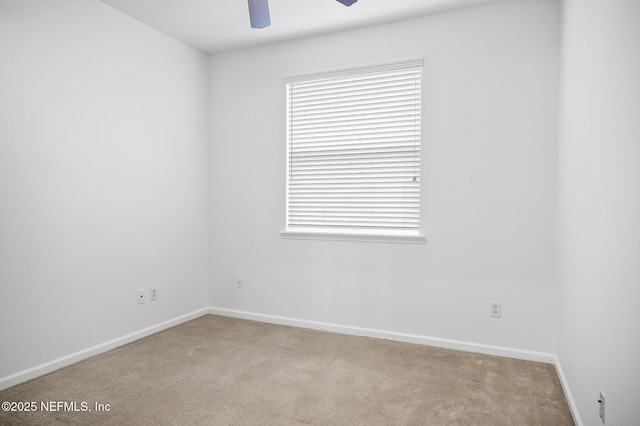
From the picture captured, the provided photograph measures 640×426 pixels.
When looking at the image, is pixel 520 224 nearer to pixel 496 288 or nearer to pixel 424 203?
pixel 496 288

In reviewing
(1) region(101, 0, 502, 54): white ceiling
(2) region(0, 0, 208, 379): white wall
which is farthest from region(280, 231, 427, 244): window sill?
(1) region(101, 0, 502, 54): white ceiling

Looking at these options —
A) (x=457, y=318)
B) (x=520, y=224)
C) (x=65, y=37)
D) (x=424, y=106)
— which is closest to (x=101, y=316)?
(x=65, y=37)

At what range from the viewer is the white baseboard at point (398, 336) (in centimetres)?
286

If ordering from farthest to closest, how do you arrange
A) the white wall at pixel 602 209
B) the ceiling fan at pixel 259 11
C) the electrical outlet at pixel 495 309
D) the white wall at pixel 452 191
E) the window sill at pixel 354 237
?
the window sill at pixel 354 237 → the electrical outlet at pixel 495 309 → the white wall at pixel 452 191 → the ceiling fan at pixel 259 11 → the white wall at pixel 602 209

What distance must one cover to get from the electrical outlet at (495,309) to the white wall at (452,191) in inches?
1.7

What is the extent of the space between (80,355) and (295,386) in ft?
5.16

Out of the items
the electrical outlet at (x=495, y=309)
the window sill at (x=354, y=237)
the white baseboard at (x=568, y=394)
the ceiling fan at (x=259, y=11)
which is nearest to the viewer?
the ceiling fan at (x=259, y=11)

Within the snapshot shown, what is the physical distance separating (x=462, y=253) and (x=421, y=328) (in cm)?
68

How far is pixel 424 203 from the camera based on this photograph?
10.3 feet

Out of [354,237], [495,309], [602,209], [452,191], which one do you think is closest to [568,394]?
[495,309]

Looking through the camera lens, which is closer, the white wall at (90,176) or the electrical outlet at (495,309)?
the white wall at (90,176)

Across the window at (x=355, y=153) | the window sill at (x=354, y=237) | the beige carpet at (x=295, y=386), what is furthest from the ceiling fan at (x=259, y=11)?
the beige carpet at (x=295, y=386)

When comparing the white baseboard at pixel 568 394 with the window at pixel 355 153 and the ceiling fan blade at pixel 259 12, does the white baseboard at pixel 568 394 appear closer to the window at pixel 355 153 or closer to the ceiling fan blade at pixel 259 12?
the window at pixel 355 153

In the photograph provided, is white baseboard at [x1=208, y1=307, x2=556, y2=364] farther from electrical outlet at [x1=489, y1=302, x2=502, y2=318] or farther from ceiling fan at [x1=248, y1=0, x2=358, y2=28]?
ceiling fan at [x1=248, y1=0, x2=358, y2=28]
